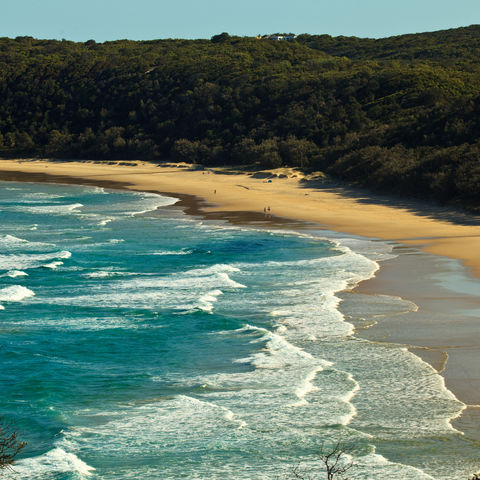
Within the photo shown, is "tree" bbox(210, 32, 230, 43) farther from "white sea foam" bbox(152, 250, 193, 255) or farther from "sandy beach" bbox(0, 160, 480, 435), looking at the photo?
"white sea foam" bbox(152, 250, 193, 255)

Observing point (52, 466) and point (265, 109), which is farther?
point (265, 109)

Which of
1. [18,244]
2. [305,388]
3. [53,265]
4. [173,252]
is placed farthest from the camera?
[18,244]

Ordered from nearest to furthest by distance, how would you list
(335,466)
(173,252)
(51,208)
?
(335,466)
(173,252)
(51,208)

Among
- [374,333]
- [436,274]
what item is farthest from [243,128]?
[374,333]

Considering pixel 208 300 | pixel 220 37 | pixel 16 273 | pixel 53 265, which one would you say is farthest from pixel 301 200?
pixel 220 37

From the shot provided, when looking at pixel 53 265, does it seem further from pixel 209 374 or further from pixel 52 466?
pixel 52 466

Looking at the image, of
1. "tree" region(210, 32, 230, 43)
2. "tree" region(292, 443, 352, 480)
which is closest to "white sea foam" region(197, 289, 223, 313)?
"tree" region(292, 443, 352, 480)

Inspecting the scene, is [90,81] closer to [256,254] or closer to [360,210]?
[360,210]

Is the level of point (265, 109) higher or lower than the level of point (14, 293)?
higher
